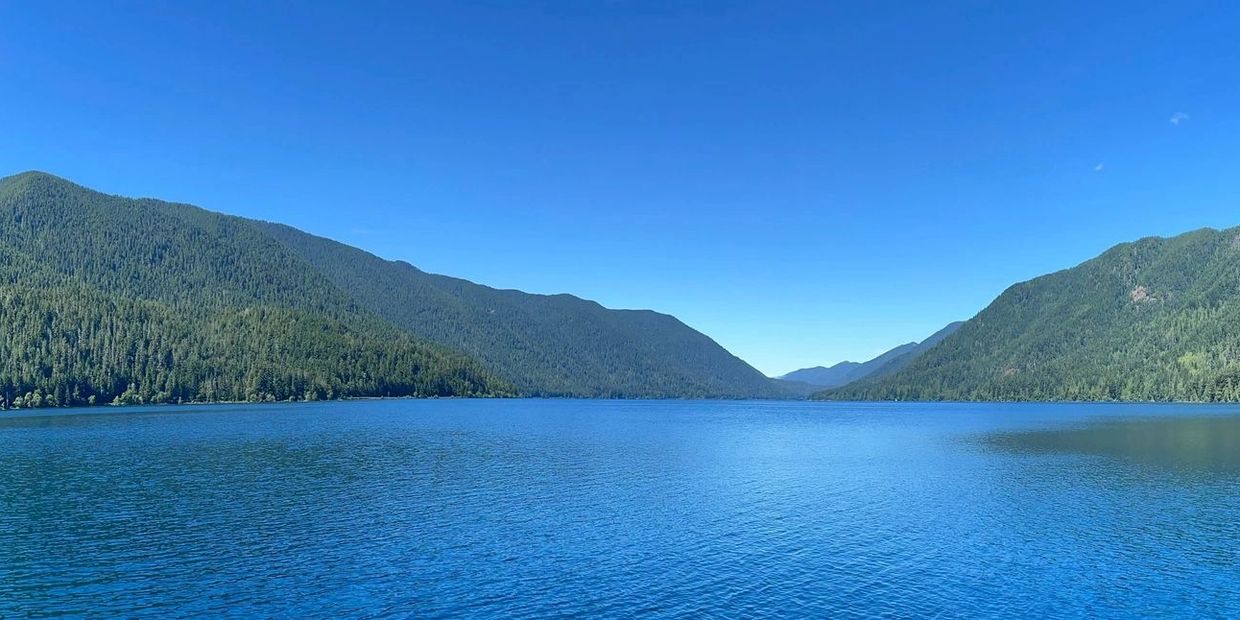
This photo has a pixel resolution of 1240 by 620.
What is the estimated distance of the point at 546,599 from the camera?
34.8 m

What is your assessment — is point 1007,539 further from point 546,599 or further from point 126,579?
point 126,579

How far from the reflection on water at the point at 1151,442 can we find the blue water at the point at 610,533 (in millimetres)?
1484

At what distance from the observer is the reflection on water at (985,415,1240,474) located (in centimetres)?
8875

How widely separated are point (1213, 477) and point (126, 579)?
3654 inches

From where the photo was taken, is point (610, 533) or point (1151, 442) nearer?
point (610, 533)

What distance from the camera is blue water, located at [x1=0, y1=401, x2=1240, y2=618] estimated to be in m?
34.8

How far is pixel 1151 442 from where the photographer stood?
373 ft

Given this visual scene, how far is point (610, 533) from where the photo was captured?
4916 centimetres

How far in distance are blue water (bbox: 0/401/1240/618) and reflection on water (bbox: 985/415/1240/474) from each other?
148 cm

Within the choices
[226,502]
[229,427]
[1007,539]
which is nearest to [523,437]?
[229,427]

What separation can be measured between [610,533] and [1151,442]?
106m

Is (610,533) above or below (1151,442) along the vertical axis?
below

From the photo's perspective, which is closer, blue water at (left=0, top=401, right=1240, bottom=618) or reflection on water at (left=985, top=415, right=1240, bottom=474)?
blue water at (left=0, top=401, right=1240, bottom=618)

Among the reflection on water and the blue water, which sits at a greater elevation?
the reflection on water
